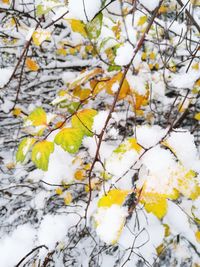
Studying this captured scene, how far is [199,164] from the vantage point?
48.4 inches

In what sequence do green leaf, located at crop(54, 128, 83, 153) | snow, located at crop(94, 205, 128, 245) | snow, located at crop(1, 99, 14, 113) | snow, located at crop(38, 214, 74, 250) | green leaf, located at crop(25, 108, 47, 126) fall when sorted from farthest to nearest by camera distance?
snow, located at crop(1, 99, 14, 113)
snow, located at crop(38, 214, 74, 250)
green leaf, located at crop(25, 108, 47, 126)
green leaf, located at crop(54, 128, 83, 153)
snow, located at crop(94, 205, 128, 245)

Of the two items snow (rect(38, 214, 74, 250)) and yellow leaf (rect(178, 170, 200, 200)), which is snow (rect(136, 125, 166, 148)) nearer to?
yellow leaf (rect(178, 170, 200, 200))

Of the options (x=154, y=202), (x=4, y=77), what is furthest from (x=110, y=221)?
(x=4, y=77)

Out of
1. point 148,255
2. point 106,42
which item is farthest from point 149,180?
point 148,255

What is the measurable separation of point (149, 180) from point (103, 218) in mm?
144

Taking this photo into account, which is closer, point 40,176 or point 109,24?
point 109,24

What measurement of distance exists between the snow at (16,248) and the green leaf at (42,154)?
568 mm

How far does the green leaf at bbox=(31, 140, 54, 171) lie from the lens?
837 mm

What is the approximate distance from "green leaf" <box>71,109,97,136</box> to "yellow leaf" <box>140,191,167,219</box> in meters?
0.23

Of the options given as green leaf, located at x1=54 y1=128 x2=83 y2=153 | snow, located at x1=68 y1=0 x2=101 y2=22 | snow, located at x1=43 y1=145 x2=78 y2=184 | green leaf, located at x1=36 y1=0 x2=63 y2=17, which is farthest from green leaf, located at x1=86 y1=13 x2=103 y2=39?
snow, located at x1=43 y1=145 x2=78 y2=184

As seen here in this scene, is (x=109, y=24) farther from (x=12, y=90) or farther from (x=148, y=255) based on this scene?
(x=12, y=90)

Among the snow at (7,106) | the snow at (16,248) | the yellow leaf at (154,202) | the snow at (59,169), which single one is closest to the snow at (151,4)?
the yellow leaf at (154,202)

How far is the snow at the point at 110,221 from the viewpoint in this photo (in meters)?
0.74

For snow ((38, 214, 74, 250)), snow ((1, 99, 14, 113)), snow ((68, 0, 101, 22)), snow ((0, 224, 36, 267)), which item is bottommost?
snow ((1, 99, 14, 113))
